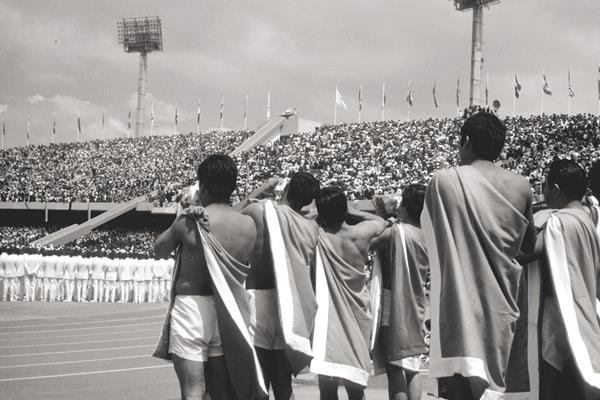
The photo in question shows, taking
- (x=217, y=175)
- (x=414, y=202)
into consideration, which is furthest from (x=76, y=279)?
(x=217, y=175)

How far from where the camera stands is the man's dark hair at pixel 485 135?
14.6 feet

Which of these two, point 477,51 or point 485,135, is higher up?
point 477,51

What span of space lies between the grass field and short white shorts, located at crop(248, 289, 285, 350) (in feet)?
10.1

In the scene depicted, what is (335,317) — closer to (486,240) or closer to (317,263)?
(317,263)

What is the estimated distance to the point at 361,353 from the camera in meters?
6.07

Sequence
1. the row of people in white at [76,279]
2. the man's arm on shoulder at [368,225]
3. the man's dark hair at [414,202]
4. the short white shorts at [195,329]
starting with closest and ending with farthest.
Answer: the short white shorts at [195,329], the man's arm on shoulder at [368,225], the man's dark hair at [414,202], the row of people in white at [76,279]

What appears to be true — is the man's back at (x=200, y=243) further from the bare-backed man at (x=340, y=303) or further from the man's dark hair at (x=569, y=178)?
the man's dark hair at (x=569, y=178)

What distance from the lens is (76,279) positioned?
25750 mm

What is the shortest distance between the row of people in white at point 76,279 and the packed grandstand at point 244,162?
413 millimetres

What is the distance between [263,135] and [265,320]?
57.5 meters

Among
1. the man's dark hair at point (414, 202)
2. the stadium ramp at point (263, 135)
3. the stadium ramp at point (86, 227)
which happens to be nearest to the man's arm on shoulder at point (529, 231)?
the man's dark hair at point (414, 202)

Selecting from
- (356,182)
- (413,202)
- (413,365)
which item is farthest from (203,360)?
(356,182)

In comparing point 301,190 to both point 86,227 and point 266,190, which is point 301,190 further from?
point 86,227

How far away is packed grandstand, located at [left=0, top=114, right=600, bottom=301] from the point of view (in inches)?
1538
